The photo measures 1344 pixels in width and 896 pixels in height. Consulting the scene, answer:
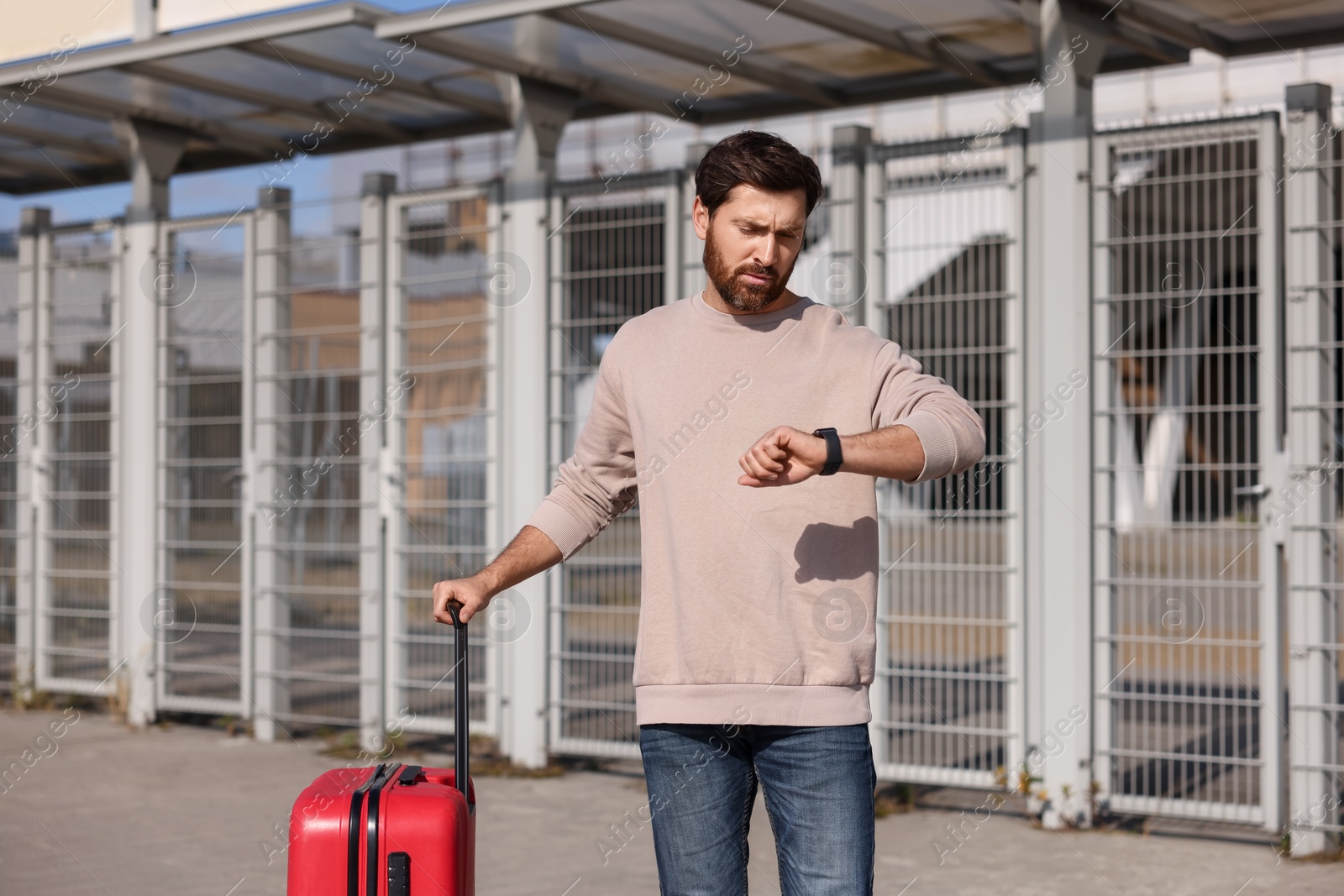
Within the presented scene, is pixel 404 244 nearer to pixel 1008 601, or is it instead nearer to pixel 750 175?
pixel 1008 601

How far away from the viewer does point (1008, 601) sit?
701 cm

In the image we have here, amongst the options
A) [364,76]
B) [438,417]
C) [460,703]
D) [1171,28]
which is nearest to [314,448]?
[438,417]

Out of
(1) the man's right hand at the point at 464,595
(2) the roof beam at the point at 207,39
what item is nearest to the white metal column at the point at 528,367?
(2) the roof beam at the point at 207,39

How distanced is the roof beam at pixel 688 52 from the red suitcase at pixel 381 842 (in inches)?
185

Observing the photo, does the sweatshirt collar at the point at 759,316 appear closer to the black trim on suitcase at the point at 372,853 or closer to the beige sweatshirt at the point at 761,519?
the beige sweatshirt at the point at 761,519

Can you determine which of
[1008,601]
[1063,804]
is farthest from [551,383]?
[1063,804]

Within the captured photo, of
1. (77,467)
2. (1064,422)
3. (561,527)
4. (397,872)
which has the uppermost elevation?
(1064,422)

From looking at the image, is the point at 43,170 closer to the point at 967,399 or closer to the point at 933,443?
the point at 967,399

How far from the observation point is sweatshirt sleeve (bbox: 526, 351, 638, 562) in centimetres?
304

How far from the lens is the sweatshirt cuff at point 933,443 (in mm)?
2475

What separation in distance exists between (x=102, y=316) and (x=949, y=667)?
20.2ft

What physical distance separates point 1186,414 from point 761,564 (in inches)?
178

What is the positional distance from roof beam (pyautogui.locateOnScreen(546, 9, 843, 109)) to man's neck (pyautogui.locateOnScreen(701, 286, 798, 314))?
4.36 m

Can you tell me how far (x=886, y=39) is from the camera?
717 centimetres
